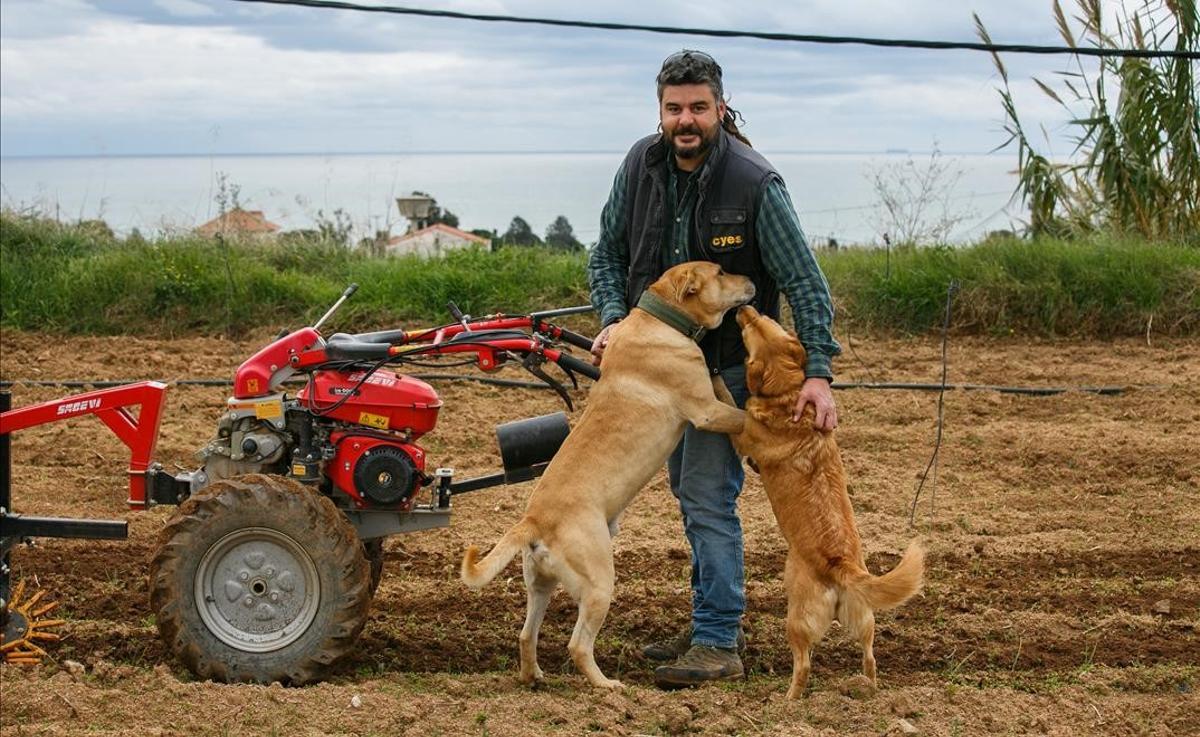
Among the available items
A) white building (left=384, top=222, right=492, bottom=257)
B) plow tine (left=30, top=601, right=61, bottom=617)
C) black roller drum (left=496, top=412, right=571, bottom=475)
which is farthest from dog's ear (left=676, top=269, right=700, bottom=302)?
white building (left=384, top=222, right=492, bottom=257)

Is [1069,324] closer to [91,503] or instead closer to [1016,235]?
[1016,235]

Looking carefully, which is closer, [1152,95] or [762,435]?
[762,435]

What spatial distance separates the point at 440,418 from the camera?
9.03 m

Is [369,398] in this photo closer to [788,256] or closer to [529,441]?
[529,441]

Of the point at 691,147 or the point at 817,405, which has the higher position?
the point at 691,147

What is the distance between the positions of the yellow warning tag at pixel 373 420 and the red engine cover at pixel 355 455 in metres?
0.05

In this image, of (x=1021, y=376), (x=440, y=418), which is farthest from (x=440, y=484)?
(x=1021, y=376)

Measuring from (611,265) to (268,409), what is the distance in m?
1.39

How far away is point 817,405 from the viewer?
489 cm

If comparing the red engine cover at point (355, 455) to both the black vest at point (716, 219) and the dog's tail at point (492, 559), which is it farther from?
the black vest at point (716, 219)

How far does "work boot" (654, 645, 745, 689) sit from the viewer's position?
504cm

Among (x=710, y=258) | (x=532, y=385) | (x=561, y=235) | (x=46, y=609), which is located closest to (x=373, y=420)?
(x=710, y=258)

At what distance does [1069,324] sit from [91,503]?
735 centimetres

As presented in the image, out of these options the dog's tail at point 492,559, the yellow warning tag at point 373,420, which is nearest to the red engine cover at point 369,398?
the yellow warning tag at point 373,420
